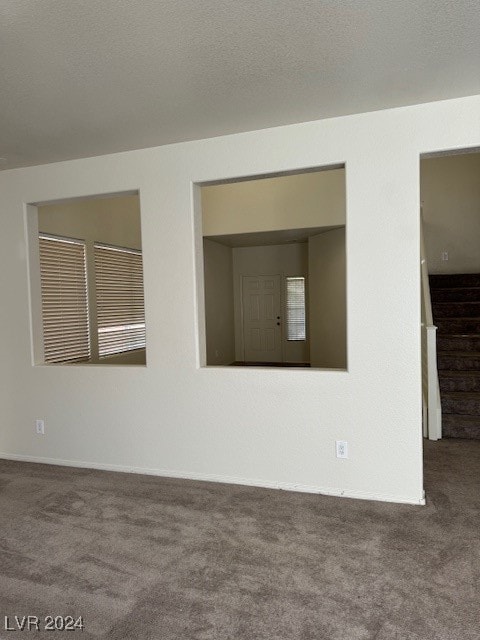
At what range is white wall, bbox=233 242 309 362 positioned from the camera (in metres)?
8.32

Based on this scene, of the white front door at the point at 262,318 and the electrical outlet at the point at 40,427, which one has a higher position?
the white front door at the point at 262,318

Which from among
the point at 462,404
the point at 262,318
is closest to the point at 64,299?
the point at 462,404

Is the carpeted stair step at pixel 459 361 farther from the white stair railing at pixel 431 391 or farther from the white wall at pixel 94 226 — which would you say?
the white wall at pixel 94 226

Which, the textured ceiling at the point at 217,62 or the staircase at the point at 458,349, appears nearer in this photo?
the textured ceiling at the point at 217,62

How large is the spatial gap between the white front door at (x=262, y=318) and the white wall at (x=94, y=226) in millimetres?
2969

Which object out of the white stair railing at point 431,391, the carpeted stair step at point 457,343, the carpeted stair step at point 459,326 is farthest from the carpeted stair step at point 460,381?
the carpeted stair step at point 459,326

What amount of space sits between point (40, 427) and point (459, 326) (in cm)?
461

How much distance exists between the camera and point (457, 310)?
549cm

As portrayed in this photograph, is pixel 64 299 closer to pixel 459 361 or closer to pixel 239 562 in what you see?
pixel 239 562

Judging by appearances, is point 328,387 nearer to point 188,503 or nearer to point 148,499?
point 188,503

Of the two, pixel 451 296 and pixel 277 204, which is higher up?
pixel 277 204

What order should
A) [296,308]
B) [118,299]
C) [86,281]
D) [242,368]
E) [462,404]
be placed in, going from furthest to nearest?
1. [296,308]
2. [118,299]
3. [86,281]
4. [462,404]
5. [242,368]

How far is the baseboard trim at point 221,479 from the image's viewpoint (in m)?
3.03

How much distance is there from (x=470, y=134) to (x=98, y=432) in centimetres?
351
